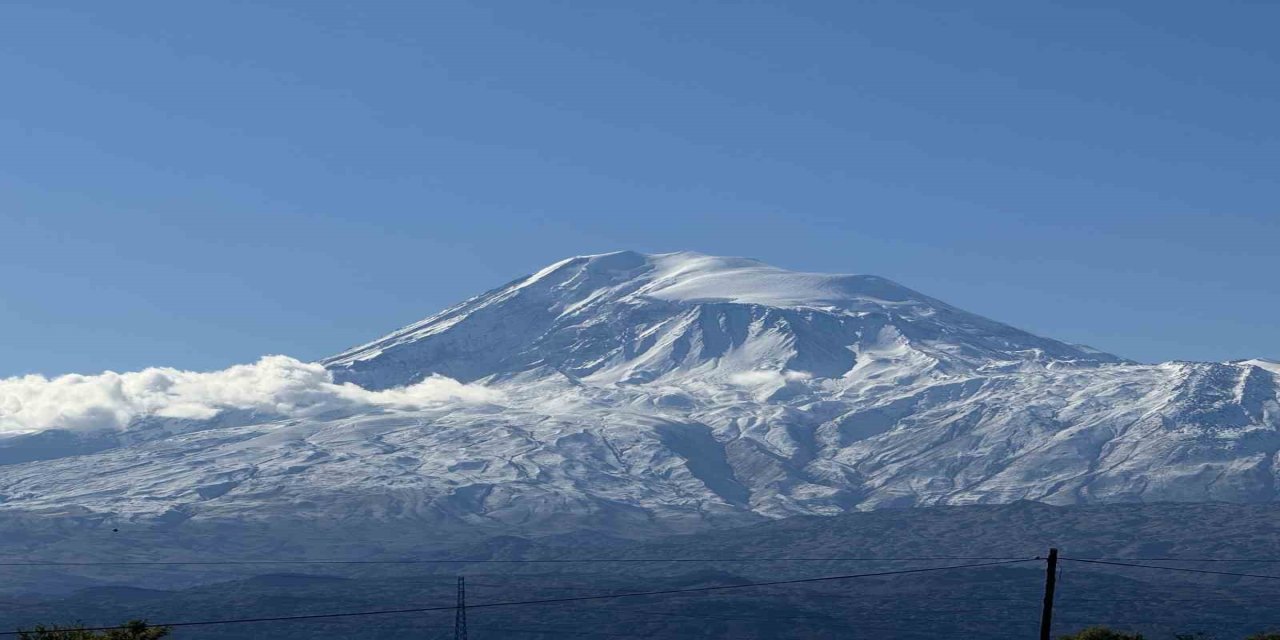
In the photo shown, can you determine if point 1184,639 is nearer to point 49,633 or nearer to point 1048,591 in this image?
point 1048,591

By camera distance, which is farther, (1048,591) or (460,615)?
(460,615)

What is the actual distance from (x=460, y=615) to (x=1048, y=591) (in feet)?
176

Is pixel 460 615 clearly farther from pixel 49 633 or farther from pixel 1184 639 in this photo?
pixel 1184 639

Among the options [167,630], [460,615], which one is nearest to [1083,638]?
[460,615]

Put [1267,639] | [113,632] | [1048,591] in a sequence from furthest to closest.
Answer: [1267,639] → [113,632] → [1048,591]

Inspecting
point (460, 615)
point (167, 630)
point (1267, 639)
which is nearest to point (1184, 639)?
point (1267, 639)

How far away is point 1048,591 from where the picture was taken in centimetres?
7225

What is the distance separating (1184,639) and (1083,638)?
325 inches

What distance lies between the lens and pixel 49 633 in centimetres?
8675

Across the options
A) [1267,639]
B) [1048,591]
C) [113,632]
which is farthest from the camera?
[1267,639]

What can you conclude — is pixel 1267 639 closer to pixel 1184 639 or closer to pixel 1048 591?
pixel 1184 639

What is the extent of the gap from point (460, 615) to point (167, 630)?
34718 millimetres

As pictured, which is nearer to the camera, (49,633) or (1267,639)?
(49,633)

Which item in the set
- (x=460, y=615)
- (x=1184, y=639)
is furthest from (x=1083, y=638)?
(x=460, y=615)
